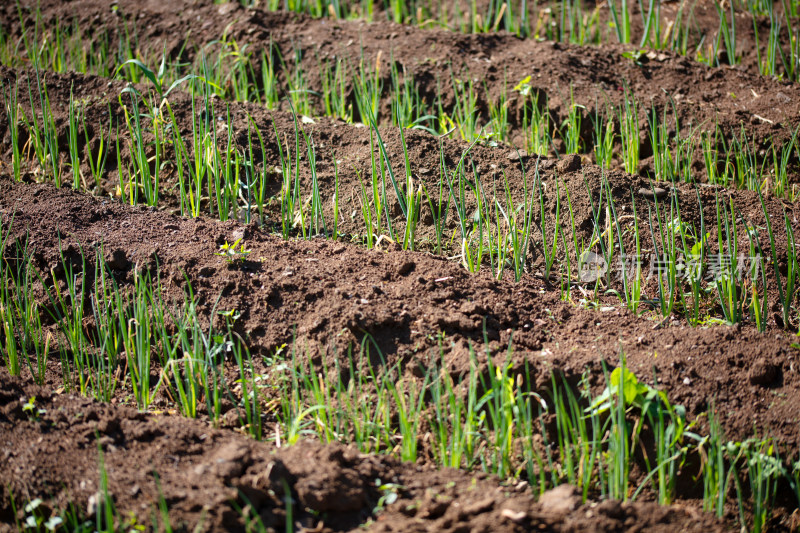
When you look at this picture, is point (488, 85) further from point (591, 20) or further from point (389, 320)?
point (389, 320)

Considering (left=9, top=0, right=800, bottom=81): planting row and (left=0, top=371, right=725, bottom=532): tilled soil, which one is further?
(left=9, top=0, right=800, bottom=81): planting row

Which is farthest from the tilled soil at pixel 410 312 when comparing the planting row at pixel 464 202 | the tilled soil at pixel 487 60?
the tilled soil at pixel 487 60

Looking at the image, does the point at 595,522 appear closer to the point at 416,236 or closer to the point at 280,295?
the point at 280,295

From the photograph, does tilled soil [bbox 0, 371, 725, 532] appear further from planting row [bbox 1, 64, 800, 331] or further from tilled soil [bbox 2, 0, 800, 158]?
tilled soil [bbox 2, 0, 800, 158]

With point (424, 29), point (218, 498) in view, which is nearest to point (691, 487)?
point (218, 498)


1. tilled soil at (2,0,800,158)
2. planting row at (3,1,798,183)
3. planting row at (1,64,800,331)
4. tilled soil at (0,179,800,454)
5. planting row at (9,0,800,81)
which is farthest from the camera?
planting row at (9,0,800,81)

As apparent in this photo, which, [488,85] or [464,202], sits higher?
[488,85]

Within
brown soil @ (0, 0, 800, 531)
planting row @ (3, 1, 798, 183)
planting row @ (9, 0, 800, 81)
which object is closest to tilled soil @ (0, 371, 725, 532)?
brown soil @ (0, 0, 800, 531)

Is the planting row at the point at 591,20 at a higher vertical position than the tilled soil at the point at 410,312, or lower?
higher

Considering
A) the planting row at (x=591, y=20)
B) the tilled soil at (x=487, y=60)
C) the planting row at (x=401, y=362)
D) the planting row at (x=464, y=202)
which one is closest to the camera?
the planting row at (x=401, y=362)

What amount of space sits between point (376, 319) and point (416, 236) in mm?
792

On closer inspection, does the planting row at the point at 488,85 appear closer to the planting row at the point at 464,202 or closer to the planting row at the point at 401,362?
the planting row at the point at 464,202

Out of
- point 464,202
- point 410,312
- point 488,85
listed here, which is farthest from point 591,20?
point 410,312

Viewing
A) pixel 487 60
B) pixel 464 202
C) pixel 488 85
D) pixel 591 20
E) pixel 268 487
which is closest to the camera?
pixel 268 487
